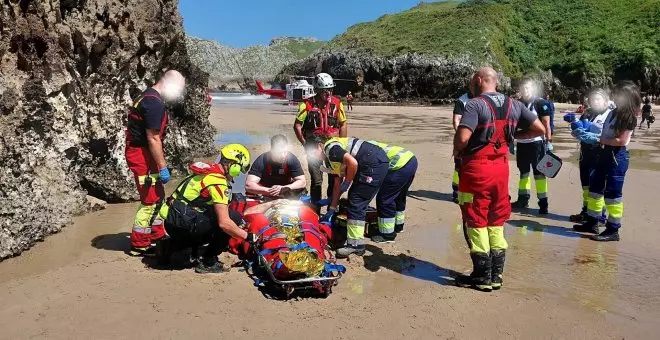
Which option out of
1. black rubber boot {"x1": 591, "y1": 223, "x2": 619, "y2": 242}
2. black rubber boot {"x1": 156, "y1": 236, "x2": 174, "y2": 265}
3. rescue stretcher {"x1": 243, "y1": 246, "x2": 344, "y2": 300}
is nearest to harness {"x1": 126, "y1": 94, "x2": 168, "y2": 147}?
black rubber boot {"x1": 156, "y1": 236, "x2": 174, "y2": 265}

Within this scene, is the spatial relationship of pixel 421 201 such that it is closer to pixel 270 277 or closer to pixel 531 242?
pixel 531 242

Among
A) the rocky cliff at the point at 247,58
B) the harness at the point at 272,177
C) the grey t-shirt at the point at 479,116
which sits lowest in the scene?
the harness at the point at 272,177

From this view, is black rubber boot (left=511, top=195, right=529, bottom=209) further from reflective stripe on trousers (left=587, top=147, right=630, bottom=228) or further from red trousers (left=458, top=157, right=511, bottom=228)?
red trousers (left=458, top=157, right=511, bottom=228)

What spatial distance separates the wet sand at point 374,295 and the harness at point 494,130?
1.26 meters

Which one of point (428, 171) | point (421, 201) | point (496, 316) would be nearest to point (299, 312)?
point (496, 316)

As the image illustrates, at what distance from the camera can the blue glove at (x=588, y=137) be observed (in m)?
6.82

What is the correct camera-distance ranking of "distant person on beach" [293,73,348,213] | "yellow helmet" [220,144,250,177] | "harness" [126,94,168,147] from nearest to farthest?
"yellow helmet" [220,144,250,177] < "harness" [126,94,168,147] < "distant person on beach" [293,73,348,213]

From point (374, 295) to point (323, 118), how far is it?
312 centimetres

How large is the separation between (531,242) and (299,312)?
137 inches

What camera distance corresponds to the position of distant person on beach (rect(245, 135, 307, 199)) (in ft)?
21.6

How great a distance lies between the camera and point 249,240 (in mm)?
5246

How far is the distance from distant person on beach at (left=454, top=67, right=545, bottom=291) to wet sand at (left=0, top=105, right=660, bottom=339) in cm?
39

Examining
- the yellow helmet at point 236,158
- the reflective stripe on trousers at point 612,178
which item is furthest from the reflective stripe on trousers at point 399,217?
the reflective stripe on trousers at point 612,178

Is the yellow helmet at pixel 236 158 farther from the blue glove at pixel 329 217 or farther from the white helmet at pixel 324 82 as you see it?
the white helmet at pixel 324 82
